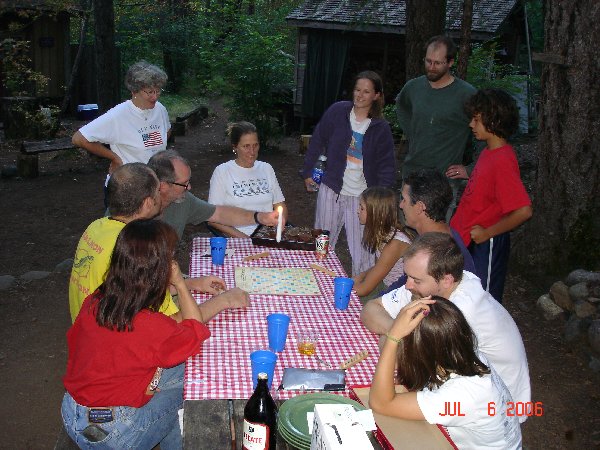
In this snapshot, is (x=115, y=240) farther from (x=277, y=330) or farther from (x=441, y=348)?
(x=441, y=348)

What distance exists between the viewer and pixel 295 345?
297cm

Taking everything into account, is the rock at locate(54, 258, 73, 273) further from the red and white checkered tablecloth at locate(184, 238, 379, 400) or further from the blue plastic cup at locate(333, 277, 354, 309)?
the blue plastic cup at locate(333, 277, 354, 309)

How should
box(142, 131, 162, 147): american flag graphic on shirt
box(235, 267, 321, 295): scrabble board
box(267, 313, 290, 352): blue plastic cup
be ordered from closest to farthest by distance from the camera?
box(267, 313, 290, 352): blue plastic cup
box(235, 267, 321, 295): scrabble board
box(142, 131, 162, 147): american flag graphic on shirt

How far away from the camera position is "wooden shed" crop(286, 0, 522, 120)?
45.2ft

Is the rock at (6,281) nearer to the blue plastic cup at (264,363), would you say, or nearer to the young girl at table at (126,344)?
the young girl at table at (126,344)

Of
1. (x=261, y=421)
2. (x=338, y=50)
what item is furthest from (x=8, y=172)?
(x=261, y=421)

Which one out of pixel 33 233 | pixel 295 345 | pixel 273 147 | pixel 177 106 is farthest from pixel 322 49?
pixel 295 345

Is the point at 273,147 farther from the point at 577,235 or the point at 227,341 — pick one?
the point at 227,341

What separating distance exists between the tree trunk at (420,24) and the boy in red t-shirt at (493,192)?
14.2 ft

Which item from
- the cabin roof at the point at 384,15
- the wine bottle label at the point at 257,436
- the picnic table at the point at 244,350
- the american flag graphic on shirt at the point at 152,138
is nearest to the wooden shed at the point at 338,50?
the cabin roof at the point at 384,15

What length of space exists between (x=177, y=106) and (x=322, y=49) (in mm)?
5978

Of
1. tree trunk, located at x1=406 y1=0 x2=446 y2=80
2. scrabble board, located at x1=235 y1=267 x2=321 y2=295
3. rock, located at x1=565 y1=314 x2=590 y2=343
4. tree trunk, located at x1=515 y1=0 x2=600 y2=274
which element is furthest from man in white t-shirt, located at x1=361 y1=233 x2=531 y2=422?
tree trunk, located at x1=406 y1=0 x2=446 y2=80

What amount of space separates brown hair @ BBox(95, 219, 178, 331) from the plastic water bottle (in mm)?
2874

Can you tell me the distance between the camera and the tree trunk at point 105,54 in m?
11.1
